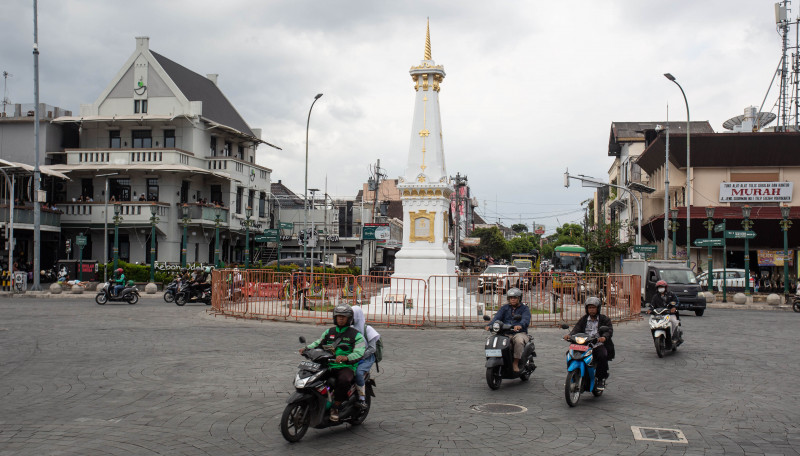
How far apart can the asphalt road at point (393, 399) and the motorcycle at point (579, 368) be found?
195 millimetres

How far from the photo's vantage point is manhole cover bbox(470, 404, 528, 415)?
874cm

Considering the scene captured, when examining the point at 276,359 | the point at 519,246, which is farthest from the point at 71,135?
the point at 519,246

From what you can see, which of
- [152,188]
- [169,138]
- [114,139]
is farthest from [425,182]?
[114,139]

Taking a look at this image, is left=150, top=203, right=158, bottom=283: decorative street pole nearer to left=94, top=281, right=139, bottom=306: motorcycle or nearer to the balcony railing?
the balcony railing

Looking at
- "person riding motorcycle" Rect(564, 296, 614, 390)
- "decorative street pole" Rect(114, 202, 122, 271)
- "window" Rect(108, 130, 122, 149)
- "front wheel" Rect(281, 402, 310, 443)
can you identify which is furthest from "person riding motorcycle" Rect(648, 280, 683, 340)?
"window" Rect(108, 130, 122, 149)

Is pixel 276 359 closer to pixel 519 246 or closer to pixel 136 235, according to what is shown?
pixel 136 235

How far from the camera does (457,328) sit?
19.3m

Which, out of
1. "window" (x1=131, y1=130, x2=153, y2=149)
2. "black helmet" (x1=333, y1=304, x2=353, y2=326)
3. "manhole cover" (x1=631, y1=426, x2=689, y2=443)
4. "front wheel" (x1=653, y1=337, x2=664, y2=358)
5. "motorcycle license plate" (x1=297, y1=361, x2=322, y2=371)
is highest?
"window" (x1=131, y1=130, x2=153, y2=149)

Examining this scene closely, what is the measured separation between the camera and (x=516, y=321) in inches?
426

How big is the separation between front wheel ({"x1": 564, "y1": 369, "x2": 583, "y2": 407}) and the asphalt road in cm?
14

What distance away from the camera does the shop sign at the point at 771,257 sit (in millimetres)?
42906

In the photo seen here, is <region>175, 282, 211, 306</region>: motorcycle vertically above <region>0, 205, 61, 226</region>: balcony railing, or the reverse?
<region>0, 205, 61, 226</region>: balcony railing

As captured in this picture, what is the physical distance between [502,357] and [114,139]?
39.5m

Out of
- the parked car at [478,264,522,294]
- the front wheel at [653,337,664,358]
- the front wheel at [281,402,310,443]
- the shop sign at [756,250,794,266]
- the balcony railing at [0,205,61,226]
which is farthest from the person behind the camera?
the shop sign at [756,250,794,266]
